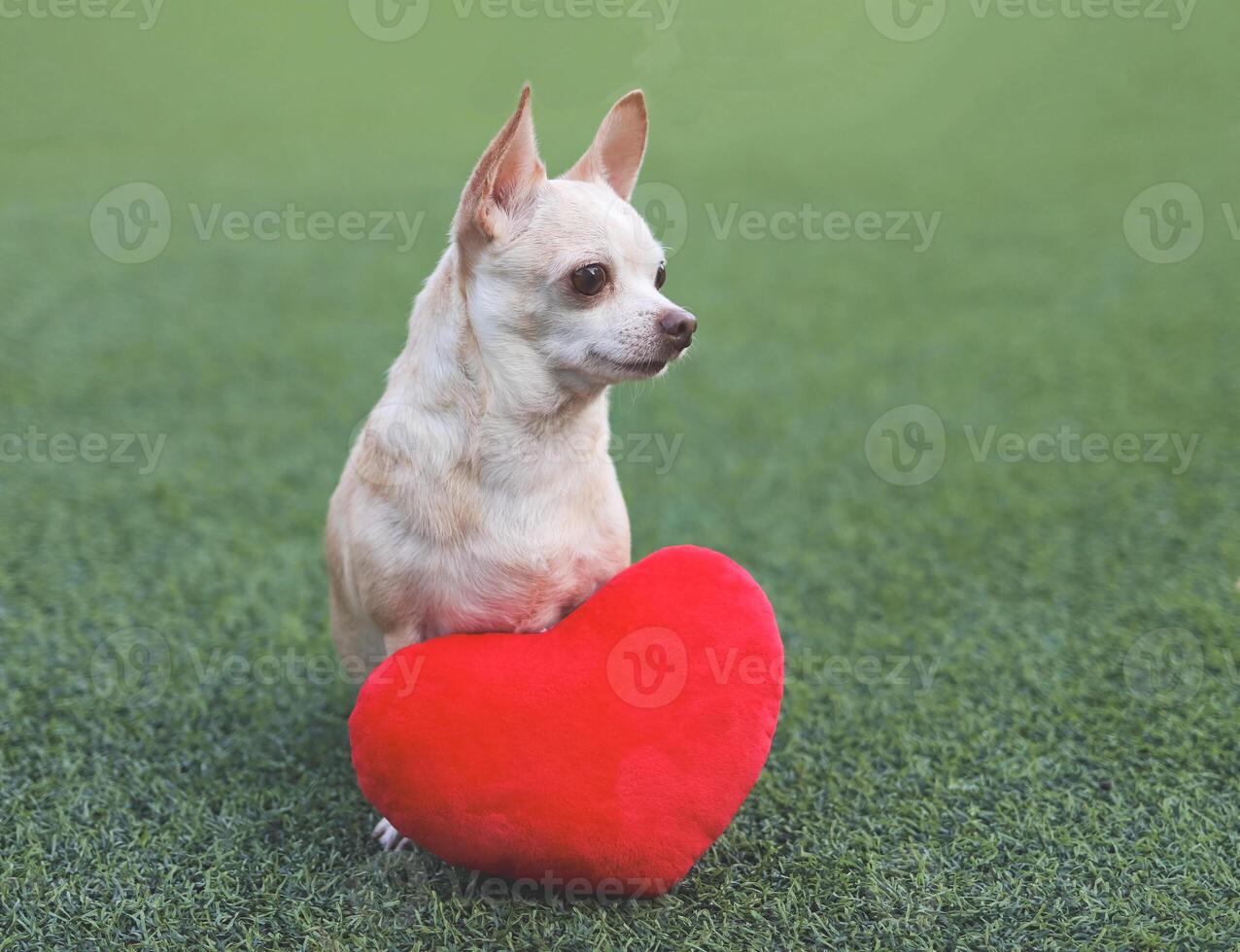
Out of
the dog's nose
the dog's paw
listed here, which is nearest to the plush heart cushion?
the dog's paw

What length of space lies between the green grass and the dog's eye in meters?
A: 1.02

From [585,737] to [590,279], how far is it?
0.74 meters

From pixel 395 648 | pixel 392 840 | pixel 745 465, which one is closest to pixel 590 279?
pixel 395 648

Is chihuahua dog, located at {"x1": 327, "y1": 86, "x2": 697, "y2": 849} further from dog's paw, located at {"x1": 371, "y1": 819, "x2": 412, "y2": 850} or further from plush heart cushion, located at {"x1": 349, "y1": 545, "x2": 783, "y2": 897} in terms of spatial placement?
dog's paw, located at {"x1": 371, "y1": 819, "x2": 412, "y2": 850}

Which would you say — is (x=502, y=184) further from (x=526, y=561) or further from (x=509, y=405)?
(x=526, y=561)

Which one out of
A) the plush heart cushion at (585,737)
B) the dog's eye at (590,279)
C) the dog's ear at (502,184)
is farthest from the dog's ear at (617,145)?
the plush heart cushion at (585,737)

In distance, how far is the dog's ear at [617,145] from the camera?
6.59ft

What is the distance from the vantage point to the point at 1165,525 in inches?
130

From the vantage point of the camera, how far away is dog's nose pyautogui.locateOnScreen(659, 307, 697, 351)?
1.79 meters

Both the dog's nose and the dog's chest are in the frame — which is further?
the dog's chest

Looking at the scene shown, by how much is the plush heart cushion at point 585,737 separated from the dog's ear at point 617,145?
762 mm

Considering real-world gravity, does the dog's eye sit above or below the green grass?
above

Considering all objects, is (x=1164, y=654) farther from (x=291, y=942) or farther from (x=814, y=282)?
(x=814, y=282)

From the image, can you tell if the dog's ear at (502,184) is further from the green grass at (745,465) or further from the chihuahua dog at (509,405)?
the green grass at (745,465)
